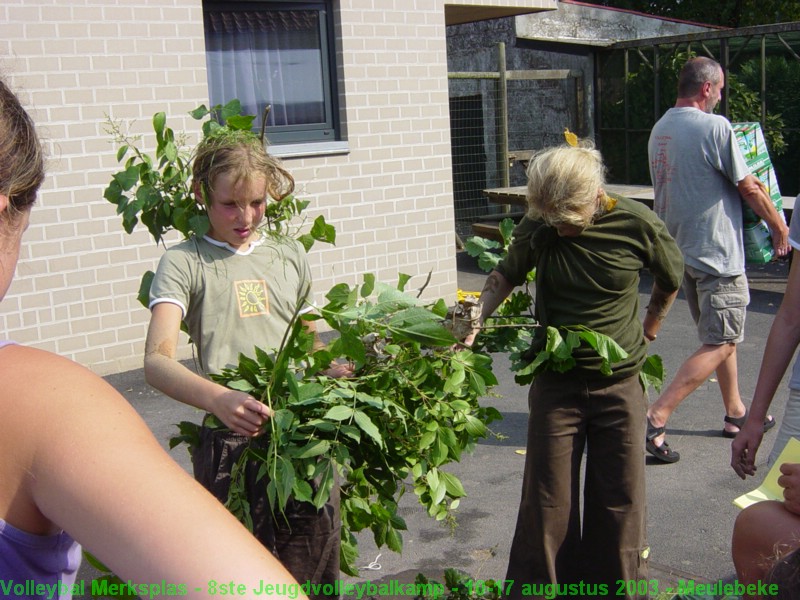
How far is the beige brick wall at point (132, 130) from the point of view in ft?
23.5

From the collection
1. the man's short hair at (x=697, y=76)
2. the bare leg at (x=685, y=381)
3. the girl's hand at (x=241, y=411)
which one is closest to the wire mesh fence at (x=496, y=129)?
the man's short hair at (x=697, y=76)

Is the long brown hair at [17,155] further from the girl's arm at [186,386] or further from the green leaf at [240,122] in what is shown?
the green leaf at [240,122]

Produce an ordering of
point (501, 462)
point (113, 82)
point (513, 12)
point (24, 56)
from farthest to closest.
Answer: point (513, 12), point (113, 82), point (24, 56), point (501, 462)

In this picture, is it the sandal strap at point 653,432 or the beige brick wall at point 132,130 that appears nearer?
the sandal strap at point 653,432

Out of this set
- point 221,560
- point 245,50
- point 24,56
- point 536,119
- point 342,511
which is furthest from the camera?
point 536,119

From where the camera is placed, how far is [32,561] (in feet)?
3.60

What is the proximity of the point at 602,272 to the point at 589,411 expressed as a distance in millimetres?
518

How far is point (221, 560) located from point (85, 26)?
23.6ft

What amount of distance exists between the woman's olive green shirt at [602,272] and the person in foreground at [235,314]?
0.94 m

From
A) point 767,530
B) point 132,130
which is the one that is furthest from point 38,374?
point 132,130

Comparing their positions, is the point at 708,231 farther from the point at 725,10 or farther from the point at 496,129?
the point at 725,10

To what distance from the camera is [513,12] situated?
35.6 feet

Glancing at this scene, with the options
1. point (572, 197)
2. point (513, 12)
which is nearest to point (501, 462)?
point (572, 197)

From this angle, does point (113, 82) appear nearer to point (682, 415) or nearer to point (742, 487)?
point (682, 415)
